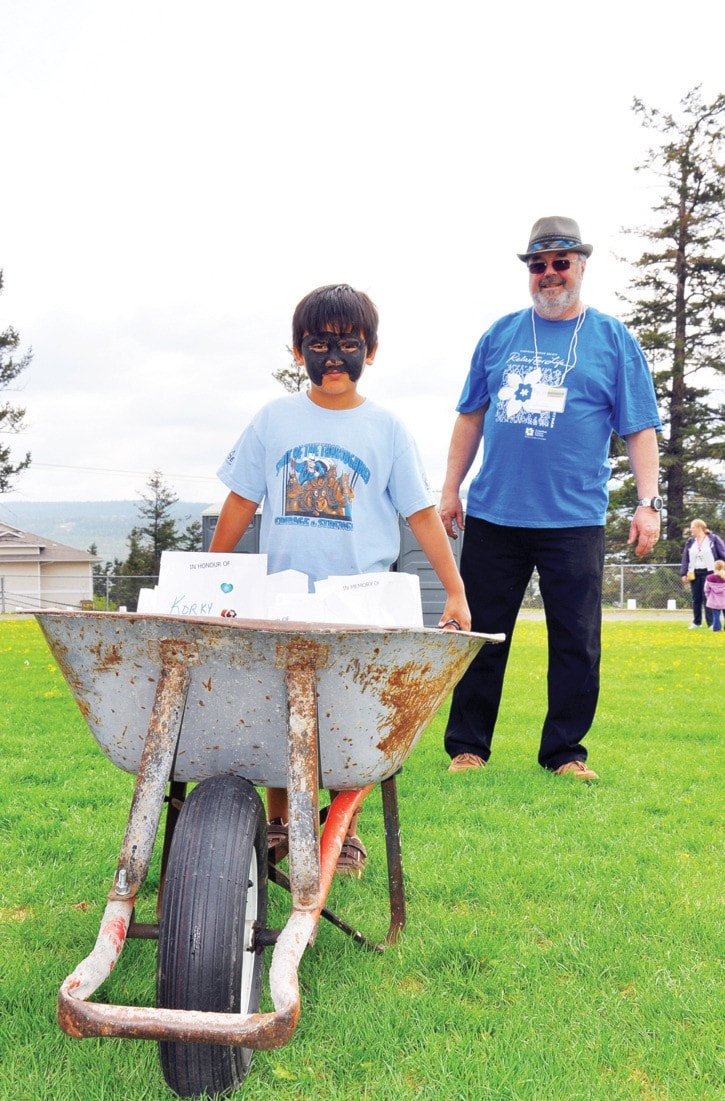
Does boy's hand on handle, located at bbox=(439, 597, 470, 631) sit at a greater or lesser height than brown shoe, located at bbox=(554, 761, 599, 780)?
greater

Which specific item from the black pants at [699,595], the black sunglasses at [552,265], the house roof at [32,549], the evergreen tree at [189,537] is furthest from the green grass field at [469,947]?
→ the house roof at [32,549]

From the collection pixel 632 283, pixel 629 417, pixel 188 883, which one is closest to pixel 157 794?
pixel 188 883

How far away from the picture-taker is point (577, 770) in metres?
4.35

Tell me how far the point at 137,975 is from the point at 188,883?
2.37 ft

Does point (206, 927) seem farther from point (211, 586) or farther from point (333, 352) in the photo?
point (333, 352)

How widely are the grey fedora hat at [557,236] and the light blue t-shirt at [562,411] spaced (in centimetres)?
33

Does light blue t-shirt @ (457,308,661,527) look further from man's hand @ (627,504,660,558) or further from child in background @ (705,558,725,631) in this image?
child in background @ (705,558,725,631)

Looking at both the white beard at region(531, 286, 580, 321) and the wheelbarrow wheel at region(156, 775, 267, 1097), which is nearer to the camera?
the wheelbarrow wheel at region(156, 775, 267, 1097)

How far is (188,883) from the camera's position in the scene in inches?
64.2

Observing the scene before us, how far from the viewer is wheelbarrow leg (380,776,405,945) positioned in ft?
7.97

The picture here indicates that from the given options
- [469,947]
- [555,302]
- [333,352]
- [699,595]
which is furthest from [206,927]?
[699,595]

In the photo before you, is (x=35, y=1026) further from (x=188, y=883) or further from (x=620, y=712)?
(x=620, y=712)

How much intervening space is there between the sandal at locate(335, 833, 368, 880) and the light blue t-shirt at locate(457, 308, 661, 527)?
5.77 feet

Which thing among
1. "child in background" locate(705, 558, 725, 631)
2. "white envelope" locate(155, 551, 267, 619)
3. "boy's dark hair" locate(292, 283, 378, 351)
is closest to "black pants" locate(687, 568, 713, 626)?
"child in background" locate(705, 558, 725, 631)
